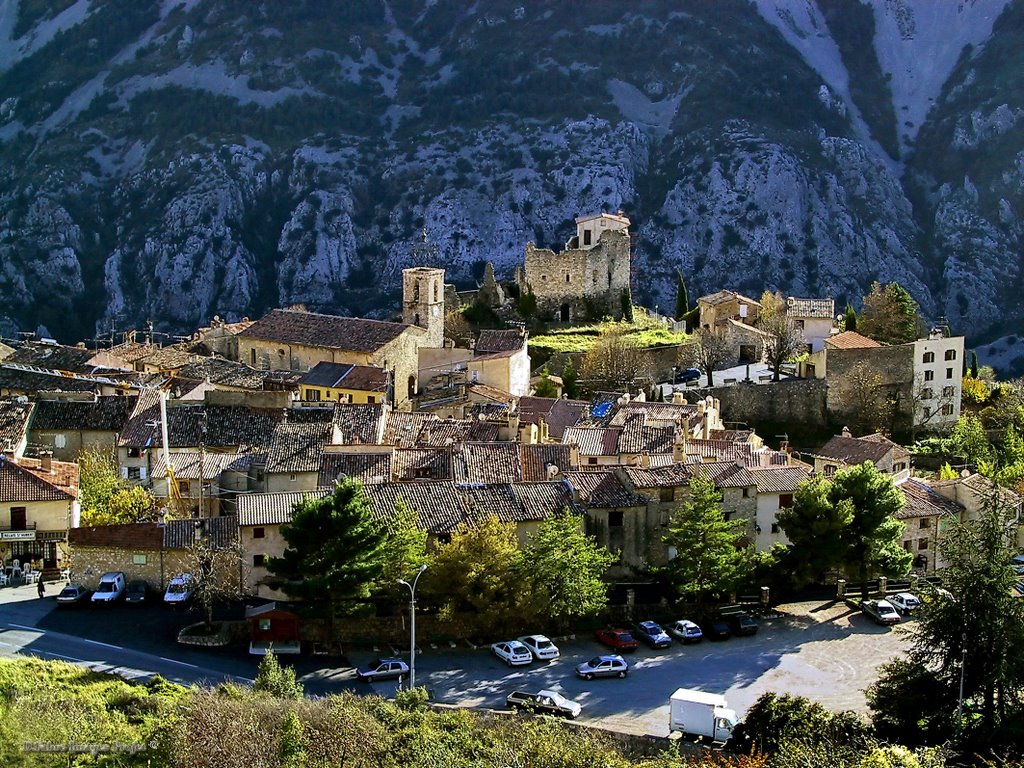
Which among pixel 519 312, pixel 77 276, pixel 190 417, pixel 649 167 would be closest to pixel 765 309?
pixel 519 312

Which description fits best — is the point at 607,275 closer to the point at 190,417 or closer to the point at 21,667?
the point at 190,417

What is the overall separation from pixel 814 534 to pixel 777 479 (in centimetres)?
412

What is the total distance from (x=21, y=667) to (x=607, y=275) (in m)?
62.4

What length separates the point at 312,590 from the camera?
42719mm

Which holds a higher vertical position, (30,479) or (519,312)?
(519,312)

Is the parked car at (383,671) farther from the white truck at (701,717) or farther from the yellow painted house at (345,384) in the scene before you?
the yellow painted house at (345,384)

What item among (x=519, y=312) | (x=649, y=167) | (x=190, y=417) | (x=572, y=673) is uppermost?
(x=649, y=167)

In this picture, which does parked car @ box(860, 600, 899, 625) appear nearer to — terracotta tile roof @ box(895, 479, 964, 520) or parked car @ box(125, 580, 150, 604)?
terracotta tile roof @ box(895, 479, 964, 520)

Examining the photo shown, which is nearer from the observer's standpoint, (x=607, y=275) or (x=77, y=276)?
(x=607, y=275)

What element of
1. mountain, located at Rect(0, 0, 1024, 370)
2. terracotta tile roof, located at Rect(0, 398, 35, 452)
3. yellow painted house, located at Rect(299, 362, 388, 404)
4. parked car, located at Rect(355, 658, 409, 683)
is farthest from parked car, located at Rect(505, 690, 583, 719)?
mountain, located at Rect(0, 0, 1024, 370)

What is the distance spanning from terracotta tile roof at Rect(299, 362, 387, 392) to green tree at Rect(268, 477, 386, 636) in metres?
27.9

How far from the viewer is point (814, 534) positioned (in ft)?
161

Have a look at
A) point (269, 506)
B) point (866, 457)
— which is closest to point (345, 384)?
point (269, 506)

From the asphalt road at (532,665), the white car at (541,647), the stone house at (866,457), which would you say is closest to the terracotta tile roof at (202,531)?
the asphalt road at (532,665)
